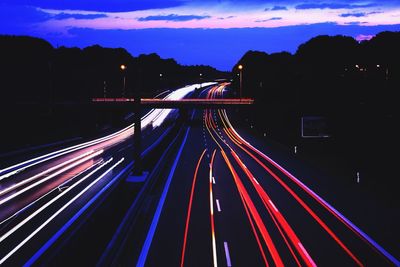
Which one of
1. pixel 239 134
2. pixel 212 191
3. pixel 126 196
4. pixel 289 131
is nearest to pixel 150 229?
pixel 126 196

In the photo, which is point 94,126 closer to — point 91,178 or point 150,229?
point 91,178

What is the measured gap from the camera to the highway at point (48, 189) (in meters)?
21.1

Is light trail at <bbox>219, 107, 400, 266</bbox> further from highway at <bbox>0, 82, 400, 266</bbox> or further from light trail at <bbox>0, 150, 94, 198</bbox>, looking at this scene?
light trail at <bbox>0, 150, 94, 198</bbox>

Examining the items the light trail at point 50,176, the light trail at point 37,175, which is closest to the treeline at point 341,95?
the light trail at point 50,176

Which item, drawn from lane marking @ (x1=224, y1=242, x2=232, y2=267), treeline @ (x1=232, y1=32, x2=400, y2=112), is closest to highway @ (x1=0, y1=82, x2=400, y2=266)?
lane marking @ (x1=224, y1=242, x2=232, y2=267)

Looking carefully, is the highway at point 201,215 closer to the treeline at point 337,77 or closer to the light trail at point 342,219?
the light trail at point 342,219

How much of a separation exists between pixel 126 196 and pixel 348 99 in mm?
45505

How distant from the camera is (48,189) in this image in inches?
1204

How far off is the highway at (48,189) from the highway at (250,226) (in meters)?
4.99

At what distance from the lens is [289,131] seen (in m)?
68.1

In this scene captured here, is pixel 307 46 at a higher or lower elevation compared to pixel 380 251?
higher

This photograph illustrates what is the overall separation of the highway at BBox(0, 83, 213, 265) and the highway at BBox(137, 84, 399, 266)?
4.99 m

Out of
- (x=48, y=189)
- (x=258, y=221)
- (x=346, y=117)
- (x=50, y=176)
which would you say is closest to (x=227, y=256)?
(x=258, y=221)

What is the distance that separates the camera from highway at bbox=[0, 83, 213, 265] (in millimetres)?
21078
